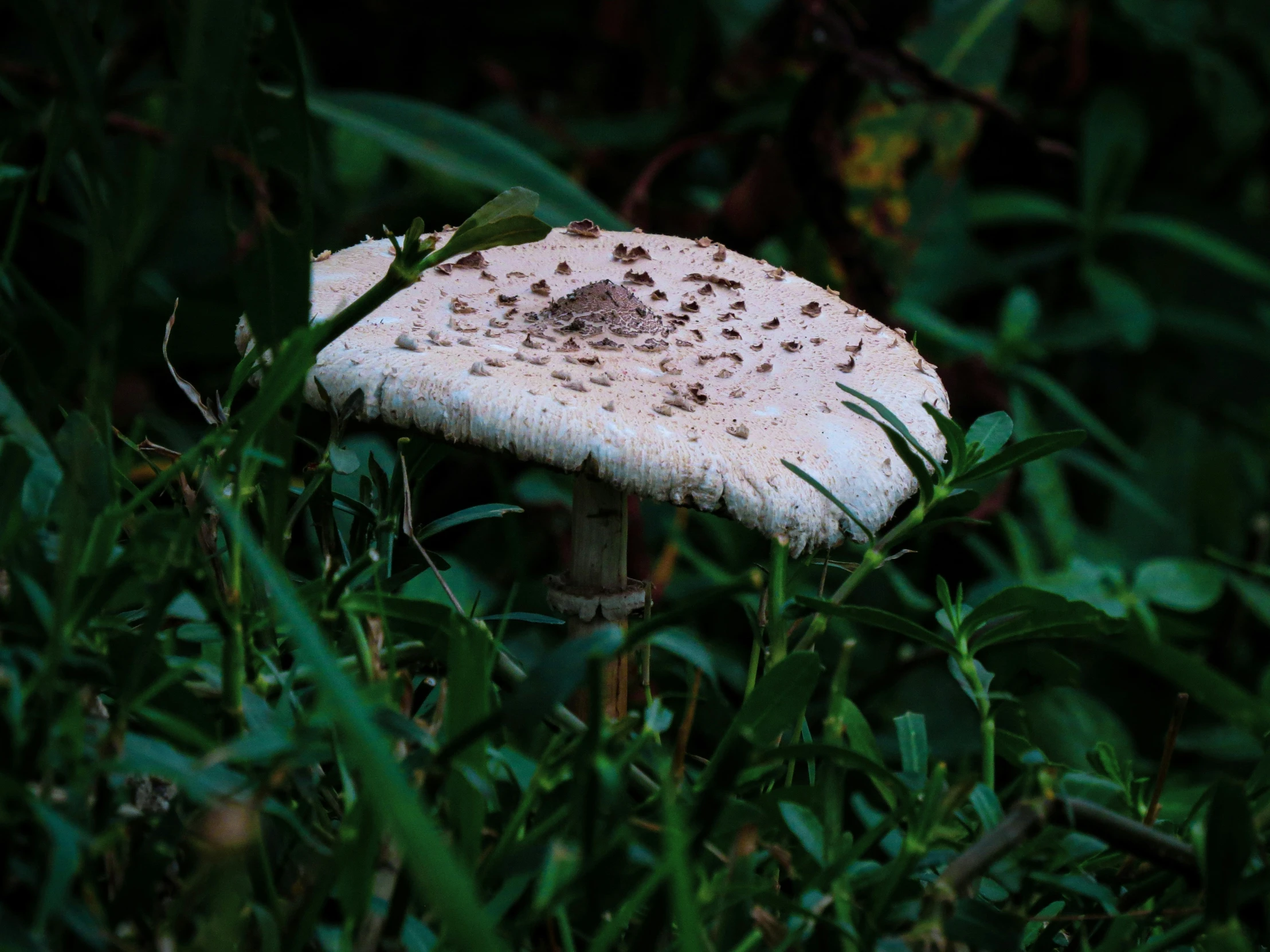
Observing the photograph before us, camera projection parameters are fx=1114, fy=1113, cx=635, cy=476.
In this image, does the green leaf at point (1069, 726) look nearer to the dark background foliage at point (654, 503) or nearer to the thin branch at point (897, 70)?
the dark background foliage at point (654, 503)

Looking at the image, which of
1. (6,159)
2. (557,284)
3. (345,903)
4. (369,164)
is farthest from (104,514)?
(369,164)

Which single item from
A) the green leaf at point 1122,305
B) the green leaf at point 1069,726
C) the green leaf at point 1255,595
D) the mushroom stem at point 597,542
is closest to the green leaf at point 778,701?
the mushroom stem at point 597,542

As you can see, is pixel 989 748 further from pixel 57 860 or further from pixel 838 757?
pixel 57 860

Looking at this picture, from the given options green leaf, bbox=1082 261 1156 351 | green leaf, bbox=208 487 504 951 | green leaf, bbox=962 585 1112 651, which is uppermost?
green leaf, bbox=208 487 504 951

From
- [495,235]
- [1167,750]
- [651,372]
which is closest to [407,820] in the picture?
[495,235]

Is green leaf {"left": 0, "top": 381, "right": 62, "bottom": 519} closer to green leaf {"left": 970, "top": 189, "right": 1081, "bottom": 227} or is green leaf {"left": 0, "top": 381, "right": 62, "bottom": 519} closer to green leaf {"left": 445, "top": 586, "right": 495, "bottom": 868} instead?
green leaf {"left": 445, "top": 586, "right": 495, "bottom": 868}

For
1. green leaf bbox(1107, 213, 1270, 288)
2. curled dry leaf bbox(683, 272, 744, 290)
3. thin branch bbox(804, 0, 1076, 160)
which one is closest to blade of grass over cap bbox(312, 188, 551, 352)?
curled dry leaf bbox(683, 272, 744, 290)
